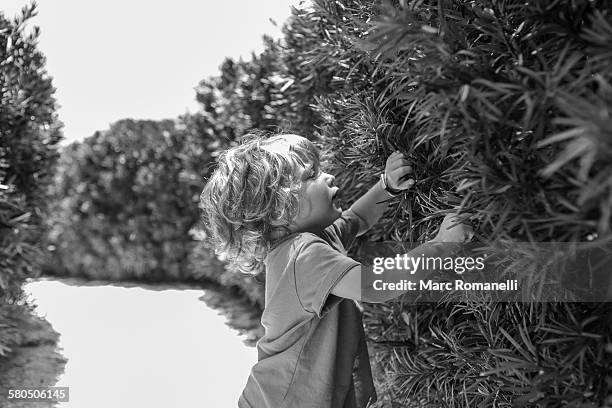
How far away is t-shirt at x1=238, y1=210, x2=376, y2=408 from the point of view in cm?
171

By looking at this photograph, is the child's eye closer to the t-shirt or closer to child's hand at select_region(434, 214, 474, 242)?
the t-shirt

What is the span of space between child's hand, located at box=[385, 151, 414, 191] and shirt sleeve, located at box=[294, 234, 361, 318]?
289 millimetres

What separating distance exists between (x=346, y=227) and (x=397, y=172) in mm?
321

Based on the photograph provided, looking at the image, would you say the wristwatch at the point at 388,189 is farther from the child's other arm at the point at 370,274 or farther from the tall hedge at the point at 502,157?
the child's other arm at the point at 370,274

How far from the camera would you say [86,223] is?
16.9ft

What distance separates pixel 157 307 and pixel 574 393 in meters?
3.70

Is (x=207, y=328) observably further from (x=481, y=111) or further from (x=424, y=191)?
(x=481, y=111)

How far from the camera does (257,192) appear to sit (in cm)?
183

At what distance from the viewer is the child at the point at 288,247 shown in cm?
181

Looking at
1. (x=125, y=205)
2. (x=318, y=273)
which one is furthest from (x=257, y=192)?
(x=125, y=205)

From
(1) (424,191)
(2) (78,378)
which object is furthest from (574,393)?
(2) (78,378)

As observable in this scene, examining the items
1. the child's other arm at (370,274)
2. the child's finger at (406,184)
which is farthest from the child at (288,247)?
the child's other arm at (370,274)

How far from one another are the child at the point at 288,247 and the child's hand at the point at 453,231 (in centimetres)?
24

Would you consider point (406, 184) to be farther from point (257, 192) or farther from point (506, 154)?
point (506, 154)
